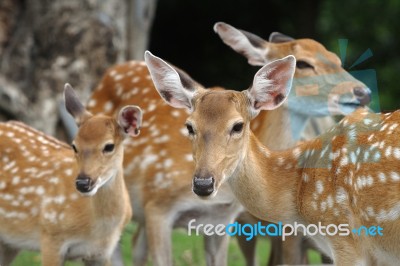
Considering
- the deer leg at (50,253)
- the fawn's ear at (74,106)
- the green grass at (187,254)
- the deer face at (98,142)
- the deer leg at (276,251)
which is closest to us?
the deer face at (98,142)

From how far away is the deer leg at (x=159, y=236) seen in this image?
652cm

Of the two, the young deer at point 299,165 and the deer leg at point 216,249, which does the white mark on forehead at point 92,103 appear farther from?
the young deer at point 299,165

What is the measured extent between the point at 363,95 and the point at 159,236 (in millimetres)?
1576

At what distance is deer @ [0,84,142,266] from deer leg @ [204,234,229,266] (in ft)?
2.45

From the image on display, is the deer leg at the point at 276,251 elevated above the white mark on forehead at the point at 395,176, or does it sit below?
below

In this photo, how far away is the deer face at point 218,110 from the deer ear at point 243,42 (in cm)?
113

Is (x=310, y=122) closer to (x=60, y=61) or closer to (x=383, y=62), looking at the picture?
(x=60, y=61)

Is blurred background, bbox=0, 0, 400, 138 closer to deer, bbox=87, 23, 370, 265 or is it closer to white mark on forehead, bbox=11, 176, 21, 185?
deer, bbox=87, 23, 370, 265

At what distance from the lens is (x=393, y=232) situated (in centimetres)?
466

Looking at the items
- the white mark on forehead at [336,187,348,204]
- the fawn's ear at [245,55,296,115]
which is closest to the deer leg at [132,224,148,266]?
the fawn's ear at [245,55,296,115]

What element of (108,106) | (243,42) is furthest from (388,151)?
(108,106)

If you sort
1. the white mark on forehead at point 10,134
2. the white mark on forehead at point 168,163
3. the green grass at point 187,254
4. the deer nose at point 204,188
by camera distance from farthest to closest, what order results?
the green grass at point 187,254
the white mark on forehead at point 10,134
the white mark on forehead at point 168,163
the deer nose at point 204,188

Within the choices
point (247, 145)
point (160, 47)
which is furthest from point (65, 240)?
point (160, 47)

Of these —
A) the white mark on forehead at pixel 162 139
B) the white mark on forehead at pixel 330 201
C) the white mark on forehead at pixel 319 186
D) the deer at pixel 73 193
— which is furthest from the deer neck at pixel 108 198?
the white mark on forehead at pixel 330 201
